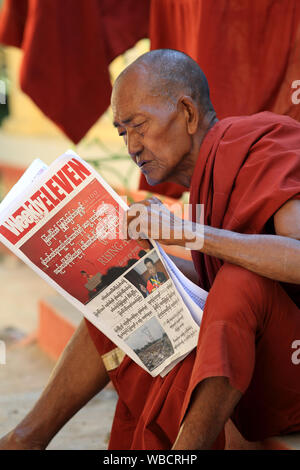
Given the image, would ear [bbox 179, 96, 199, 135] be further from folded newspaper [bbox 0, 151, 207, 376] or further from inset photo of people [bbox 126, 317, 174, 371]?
inset photo of people [bbox 126, 317, 174, 371]

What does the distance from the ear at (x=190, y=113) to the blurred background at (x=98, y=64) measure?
0.53 metres

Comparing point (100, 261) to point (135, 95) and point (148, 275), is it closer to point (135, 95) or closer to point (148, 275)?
point (148, 275)

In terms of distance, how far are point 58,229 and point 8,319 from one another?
8.85ft

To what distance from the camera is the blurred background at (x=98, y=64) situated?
1.97 m

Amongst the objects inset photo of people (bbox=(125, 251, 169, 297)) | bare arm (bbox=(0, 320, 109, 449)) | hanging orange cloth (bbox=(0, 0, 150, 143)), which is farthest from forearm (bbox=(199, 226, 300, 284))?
hanging orange cloth (bbox=(0, 0, 150, 143))

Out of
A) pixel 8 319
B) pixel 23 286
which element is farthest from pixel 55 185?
pixel 23 286

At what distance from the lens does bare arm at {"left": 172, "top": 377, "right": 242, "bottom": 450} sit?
1177mm

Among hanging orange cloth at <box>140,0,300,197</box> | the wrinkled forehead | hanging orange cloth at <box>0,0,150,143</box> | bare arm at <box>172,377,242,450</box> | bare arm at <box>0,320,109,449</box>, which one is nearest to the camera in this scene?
bare arm at <box>172,377,242,450</box>

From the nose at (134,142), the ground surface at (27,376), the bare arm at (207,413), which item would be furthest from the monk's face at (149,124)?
the ground surface at (27,376)

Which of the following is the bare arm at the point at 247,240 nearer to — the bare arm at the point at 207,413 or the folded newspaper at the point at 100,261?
the folded newspaper at the point at 100,261

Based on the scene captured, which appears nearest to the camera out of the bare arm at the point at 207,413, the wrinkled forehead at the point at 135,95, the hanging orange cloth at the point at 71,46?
the bare arm at the point at 207,413

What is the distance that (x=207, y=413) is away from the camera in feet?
3.87

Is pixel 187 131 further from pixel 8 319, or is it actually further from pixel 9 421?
pixel 8 319

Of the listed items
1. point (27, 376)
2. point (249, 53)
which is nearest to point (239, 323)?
point (249, 53)
